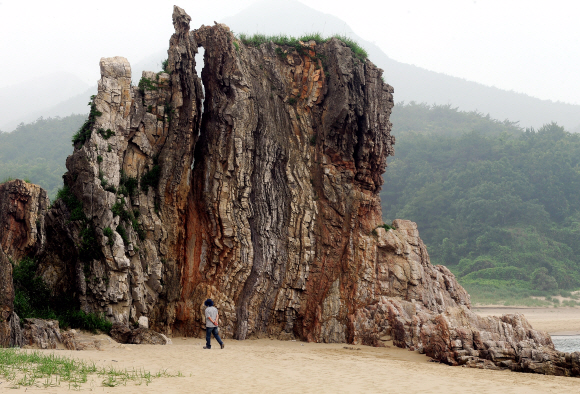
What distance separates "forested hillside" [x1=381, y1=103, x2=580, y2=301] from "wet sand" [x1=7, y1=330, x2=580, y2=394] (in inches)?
1359

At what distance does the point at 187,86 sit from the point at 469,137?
5988cm

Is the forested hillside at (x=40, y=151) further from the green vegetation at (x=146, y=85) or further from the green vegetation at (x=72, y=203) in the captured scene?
the green vegetation at (x=72, y=203)

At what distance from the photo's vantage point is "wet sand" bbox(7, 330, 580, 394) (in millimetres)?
10219

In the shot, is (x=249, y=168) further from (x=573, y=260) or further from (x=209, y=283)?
(x=573, y=260)

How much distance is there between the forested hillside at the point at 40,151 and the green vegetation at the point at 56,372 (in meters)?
59.4

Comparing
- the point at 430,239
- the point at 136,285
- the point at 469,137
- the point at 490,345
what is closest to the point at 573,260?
the point at 430,239

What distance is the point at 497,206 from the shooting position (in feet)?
193

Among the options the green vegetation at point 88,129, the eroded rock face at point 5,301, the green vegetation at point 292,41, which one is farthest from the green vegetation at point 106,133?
the green vegetation at point 292,41

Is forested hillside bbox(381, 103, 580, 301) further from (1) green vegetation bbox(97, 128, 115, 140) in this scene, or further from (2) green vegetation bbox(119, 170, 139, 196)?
(1) green vegetation bbox(97, 128, 115, 140)

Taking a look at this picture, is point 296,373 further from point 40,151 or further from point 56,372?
point 40,151

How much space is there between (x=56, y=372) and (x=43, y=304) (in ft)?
27.1

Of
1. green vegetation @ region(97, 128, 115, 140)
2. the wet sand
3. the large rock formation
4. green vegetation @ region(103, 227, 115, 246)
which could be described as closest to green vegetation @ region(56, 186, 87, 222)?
the large rock formation

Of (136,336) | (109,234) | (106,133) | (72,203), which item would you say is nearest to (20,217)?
(72,203)

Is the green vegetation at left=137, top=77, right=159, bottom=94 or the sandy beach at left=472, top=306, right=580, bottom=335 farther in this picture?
the sandy beach at left=472, top=306, right=580, bottom=335
